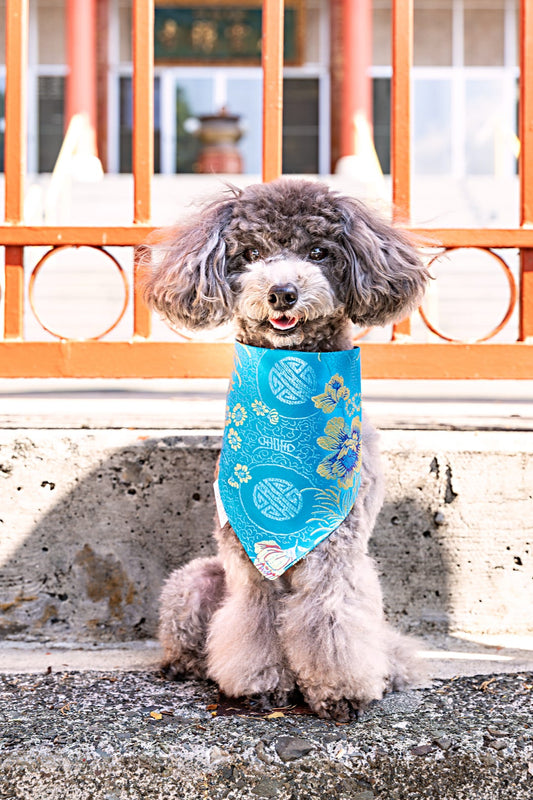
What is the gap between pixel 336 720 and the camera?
1884mm

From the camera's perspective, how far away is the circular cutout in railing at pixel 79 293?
827 cm

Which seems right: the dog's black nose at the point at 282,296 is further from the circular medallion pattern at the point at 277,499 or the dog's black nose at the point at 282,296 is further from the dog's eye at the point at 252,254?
the circular medallion pattern at the point at 277,499

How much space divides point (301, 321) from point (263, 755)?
0.92m

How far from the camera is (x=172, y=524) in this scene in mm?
2443

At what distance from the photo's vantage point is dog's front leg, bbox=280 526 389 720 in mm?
1872

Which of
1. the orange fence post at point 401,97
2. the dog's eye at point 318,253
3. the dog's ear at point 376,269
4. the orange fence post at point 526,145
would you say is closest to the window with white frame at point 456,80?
the orange fence post at point 526,145

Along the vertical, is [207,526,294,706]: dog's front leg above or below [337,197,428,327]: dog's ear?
below

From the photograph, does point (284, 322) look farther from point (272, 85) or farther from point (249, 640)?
point (272, 85)

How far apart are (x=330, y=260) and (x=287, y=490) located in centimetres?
53

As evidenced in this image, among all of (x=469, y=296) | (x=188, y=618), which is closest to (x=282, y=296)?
(x=188, y=618)

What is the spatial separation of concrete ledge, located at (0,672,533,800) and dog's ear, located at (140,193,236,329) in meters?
0.91

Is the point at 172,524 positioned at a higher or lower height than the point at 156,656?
higher

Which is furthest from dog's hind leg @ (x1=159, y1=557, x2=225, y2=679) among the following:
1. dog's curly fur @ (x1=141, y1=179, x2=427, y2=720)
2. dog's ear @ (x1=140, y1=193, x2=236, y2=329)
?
dog's ear @ (x1=140, y1=193, x2=236, y2=329)

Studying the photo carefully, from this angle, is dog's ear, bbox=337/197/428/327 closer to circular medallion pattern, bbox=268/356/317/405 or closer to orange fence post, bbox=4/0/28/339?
circular medallion pattern, bbox=268/356/317/405
